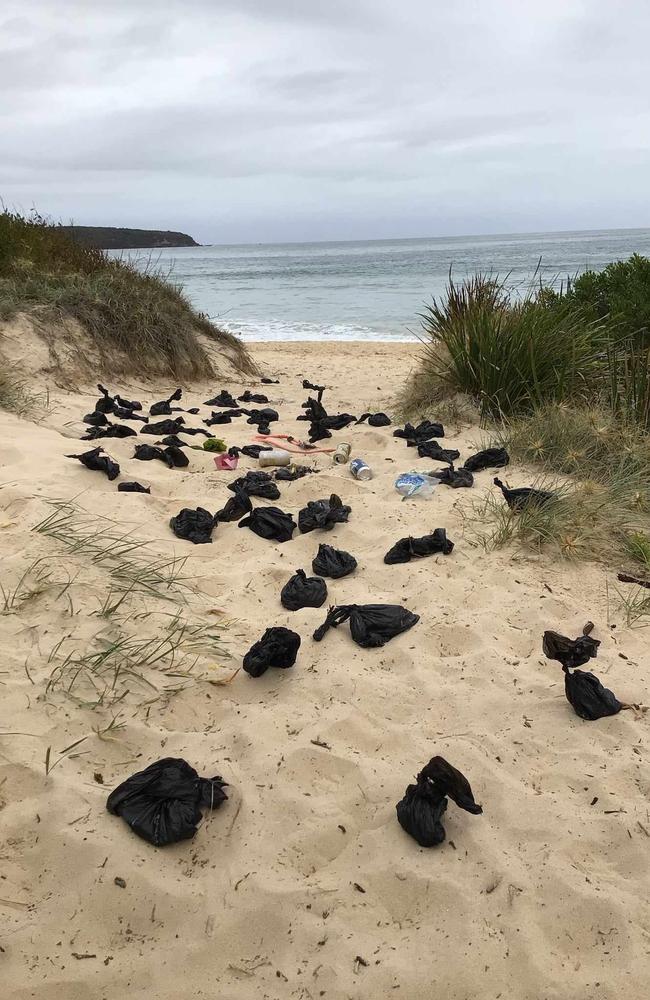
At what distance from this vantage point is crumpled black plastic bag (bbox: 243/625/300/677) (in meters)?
2.23

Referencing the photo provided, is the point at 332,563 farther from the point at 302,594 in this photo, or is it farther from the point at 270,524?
the point at 270,524

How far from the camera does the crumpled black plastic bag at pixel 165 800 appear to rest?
1.62 metres

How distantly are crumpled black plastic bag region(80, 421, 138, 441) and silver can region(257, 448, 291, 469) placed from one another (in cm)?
101

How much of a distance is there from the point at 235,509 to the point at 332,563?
791 mm

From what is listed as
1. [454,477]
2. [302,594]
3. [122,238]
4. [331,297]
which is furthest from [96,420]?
[122,238]

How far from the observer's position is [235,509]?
11.7 feet

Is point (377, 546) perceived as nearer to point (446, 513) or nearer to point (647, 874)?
point (446, 513)

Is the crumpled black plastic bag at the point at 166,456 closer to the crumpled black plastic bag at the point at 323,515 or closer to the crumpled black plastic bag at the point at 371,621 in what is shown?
the crumpled black plastic bag at the point at 323,515

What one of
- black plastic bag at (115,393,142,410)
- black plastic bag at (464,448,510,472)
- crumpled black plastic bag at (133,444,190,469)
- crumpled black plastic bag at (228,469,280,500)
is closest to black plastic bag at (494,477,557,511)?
black plastic bag at (464,448,510,472)

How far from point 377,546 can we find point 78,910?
211 centimetres

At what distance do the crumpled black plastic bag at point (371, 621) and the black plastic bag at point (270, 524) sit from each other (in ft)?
2.75

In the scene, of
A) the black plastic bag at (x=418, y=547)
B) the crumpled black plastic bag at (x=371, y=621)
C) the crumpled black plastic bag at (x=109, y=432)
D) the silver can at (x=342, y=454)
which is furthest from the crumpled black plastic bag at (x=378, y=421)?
the crumpled black plastic bag at (x=371, y=621)

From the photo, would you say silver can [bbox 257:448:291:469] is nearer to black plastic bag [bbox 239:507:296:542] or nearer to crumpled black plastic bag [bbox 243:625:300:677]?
black plastic bag [bbox 239:507:296:542]

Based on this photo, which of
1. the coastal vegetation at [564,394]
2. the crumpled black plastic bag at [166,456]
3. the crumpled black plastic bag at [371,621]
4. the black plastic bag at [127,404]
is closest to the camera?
the crumpled black plastic bag at [371,621]
